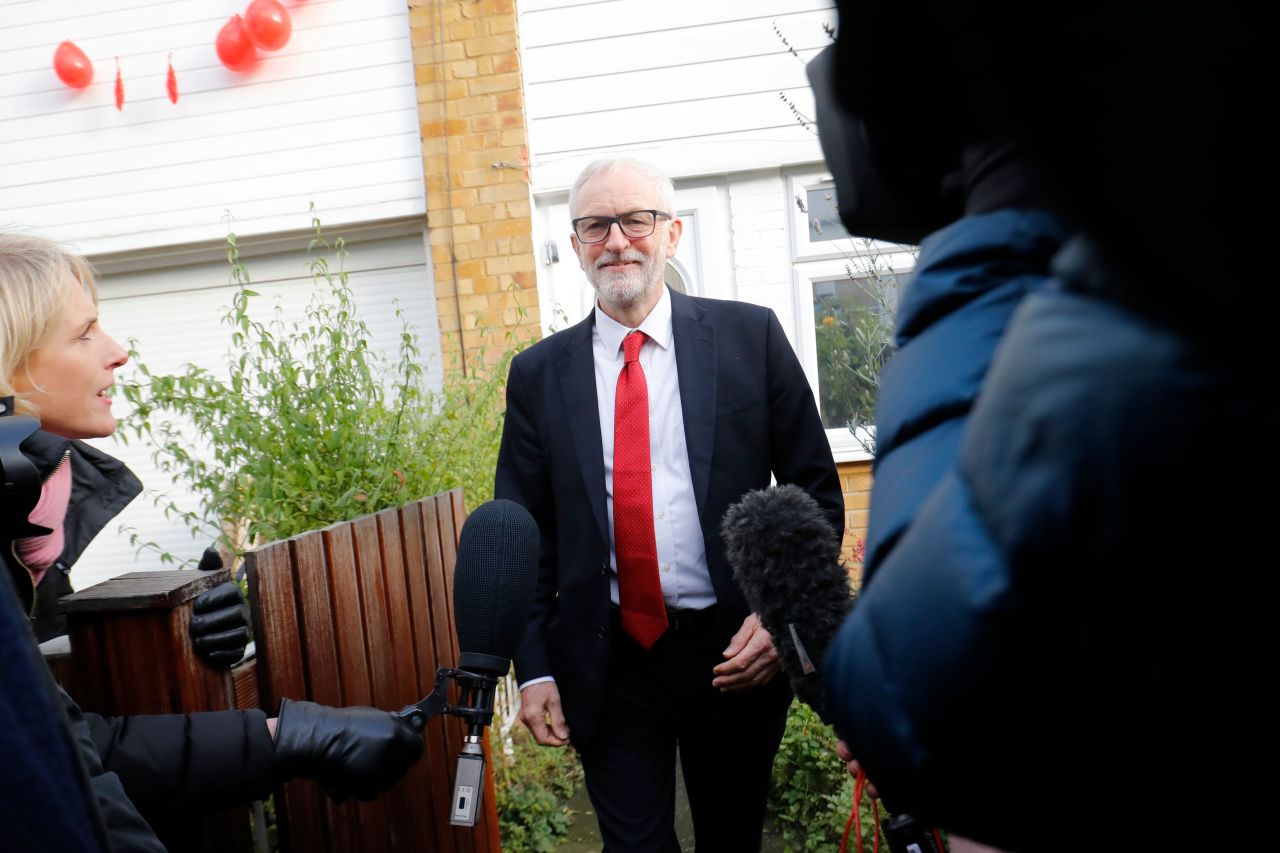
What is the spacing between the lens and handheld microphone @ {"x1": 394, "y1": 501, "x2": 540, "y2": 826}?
1.66 meters

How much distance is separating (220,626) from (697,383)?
53.7 inches

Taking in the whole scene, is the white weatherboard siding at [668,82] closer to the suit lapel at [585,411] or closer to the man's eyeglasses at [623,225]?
the man's eyeglasses at [623,225]

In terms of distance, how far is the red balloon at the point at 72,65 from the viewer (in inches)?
242

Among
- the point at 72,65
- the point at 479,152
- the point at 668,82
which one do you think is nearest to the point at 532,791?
the point at 479,152

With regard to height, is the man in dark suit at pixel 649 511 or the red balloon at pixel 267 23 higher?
the red balloon at pixel 267 23

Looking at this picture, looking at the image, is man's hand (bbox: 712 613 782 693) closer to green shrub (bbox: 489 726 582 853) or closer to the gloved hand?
the gloved hand

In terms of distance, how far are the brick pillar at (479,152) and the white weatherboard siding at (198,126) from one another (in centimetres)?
21

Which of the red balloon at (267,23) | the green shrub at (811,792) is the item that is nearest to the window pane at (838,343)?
the green shrub at (811,792)

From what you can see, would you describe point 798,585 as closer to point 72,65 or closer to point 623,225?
point 623,225

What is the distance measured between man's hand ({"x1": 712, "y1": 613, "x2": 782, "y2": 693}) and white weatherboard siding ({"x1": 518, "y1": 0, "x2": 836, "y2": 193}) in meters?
3.97

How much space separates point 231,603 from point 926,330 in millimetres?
1693

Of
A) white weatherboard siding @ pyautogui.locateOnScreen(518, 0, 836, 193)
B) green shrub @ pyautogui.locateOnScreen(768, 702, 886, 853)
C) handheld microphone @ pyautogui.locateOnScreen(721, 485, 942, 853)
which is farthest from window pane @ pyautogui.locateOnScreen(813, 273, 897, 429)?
handheld microphone @ pyautogui.locateOnScreen(721, 485, 942, 853)

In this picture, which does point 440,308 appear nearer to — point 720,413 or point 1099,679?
point 720,413

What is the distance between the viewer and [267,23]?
591 centimetres
